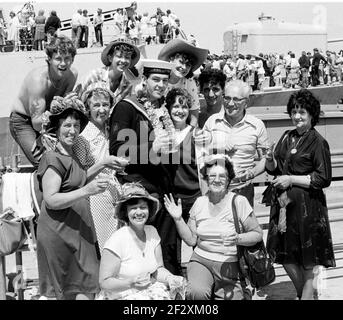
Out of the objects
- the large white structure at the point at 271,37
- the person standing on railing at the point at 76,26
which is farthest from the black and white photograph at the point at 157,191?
the large white structure at the point at 271,37

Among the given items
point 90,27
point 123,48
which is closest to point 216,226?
point 123,48

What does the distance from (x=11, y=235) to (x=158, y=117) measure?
1226 mm

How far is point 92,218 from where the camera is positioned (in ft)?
15.3

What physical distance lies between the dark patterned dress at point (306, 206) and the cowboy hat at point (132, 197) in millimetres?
1025

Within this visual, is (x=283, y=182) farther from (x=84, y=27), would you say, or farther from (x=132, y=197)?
(x=84, y=27)

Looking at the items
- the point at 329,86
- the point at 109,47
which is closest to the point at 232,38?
the point at 329,86

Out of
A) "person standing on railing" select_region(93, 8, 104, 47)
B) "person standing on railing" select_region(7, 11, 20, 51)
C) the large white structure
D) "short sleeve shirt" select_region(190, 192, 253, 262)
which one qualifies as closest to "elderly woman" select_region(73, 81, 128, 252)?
"short sleeve shirt" select_region(190, 192, 253, 262)

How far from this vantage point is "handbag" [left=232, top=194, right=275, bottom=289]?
455 centimetres

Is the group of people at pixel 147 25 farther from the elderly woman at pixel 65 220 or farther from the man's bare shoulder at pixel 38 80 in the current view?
the elderly woman at pixel 65 220

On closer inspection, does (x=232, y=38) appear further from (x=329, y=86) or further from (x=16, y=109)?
(x=16, y=109)

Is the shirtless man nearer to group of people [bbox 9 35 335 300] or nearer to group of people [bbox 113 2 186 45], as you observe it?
group of people [bbox 9 35 335 300]

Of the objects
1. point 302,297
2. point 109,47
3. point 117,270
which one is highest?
point 109,47
